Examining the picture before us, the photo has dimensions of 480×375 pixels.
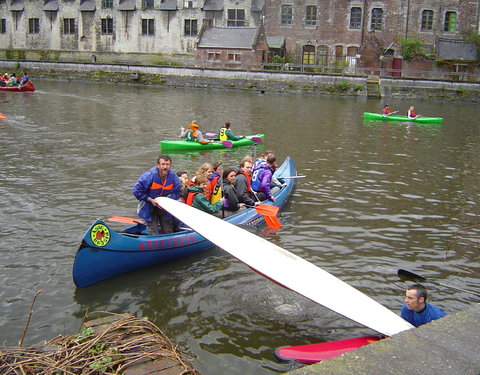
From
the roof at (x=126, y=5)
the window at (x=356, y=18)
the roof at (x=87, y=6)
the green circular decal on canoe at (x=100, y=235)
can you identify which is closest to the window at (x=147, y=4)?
the roof at (x=126, y=5)

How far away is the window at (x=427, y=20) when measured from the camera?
46.2 meters

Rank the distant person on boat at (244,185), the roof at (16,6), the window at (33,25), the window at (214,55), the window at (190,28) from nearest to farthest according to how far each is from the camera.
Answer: the distant person on boat at (244,185), the window at (214,55), the window at (190,28), the window at (33,25), the roof at (16,6)

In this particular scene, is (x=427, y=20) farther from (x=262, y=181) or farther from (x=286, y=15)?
(x=262, y=181)

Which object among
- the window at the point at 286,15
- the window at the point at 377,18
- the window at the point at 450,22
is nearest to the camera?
the window at the point at 450,22

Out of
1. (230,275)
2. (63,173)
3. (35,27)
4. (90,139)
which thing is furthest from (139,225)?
(35,27)

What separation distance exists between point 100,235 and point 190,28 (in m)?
47.6

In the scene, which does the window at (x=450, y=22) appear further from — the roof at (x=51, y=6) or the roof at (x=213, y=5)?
the roof at (x=51, y=6)

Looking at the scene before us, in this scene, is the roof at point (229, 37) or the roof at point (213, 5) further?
the roof at point (213, 5)

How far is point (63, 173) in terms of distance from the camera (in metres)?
13.3

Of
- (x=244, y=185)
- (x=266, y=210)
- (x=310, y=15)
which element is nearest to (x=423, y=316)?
(x=266, y=210)

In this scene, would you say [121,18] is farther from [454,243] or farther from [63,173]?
[454,243]

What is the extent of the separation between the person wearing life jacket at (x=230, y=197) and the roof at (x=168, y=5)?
46.2m

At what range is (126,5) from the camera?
175 feet

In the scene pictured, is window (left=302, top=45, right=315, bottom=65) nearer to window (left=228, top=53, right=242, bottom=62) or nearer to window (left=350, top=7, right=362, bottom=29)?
window (left=350, top=7, right=362, bottom=29)
